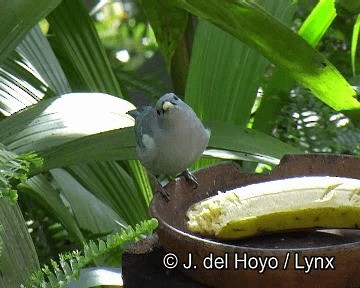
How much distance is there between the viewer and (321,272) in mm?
602

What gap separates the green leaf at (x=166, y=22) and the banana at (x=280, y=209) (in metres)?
0.66

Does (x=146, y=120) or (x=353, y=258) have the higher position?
(x=146, y=120)

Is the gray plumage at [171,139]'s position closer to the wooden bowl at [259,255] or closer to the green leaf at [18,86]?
the wooden bowl at [259,255]

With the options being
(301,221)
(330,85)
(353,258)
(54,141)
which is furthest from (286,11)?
(353,258)

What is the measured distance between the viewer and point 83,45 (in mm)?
1370

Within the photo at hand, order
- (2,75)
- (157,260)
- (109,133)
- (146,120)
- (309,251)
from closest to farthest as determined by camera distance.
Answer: (309,251) → (157,260) → (146,120) → (109,133) → (2,75)

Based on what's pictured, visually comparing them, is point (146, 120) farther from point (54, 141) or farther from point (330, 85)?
point (330, 85)

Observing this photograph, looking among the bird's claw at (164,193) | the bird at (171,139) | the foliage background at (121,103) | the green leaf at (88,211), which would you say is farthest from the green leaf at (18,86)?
the bird's claw at (164,193)

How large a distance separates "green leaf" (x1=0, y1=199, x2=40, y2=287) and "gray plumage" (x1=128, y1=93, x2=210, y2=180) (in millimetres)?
160

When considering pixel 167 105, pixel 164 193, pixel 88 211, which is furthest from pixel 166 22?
pixel 164 193

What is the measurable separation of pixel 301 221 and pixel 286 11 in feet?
2.22

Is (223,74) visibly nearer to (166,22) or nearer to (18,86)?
(166,22)

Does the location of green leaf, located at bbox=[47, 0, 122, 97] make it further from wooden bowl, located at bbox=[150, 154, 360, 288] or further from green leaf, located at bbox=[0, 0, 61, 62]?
wooden bowl, located at bbox=[150, 154, 360, 288]

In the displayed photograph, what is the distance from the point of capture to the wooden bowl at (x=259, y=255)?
594 millimetres
